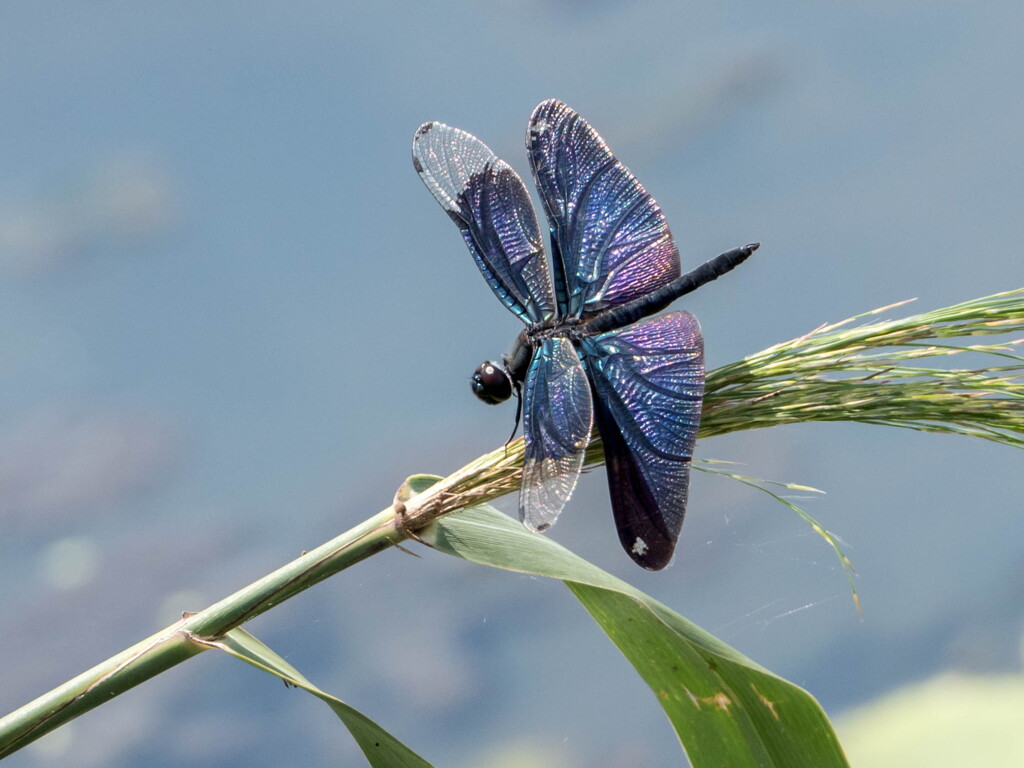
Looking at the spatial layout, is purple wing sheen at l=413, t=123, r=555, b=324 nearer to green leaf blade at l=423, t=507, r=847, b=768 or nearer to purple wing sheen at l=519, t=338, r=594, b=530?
purple wing sheen at l=519, t=338, r=594, b=530

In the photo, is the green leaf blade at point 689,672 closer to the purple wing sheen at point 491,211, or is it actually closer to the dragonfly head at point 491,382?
the dragonfly head at point 491,382

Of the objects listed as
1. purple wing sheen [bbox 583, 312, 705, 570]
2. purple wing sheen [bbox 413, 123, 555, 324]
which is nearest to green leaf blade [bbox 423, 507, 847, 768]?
purple wing sheen [bbox 583, 312, 705, 570]

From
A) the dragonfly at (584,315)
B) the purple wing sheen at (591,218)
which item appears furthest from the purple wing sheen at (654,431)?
the purple wing sheen at (591,218)

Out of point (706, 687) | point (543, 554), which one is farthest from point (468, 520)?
point (706, 687)

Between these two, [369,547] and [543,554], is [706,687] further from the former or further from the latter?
[369,547]

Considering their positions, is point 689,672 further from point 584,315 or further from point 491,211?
point 491,211

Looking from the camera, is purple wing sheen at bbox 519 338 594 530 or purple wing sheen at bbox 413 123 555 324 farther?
purple wing sheen at bbox 413 123 555 324
